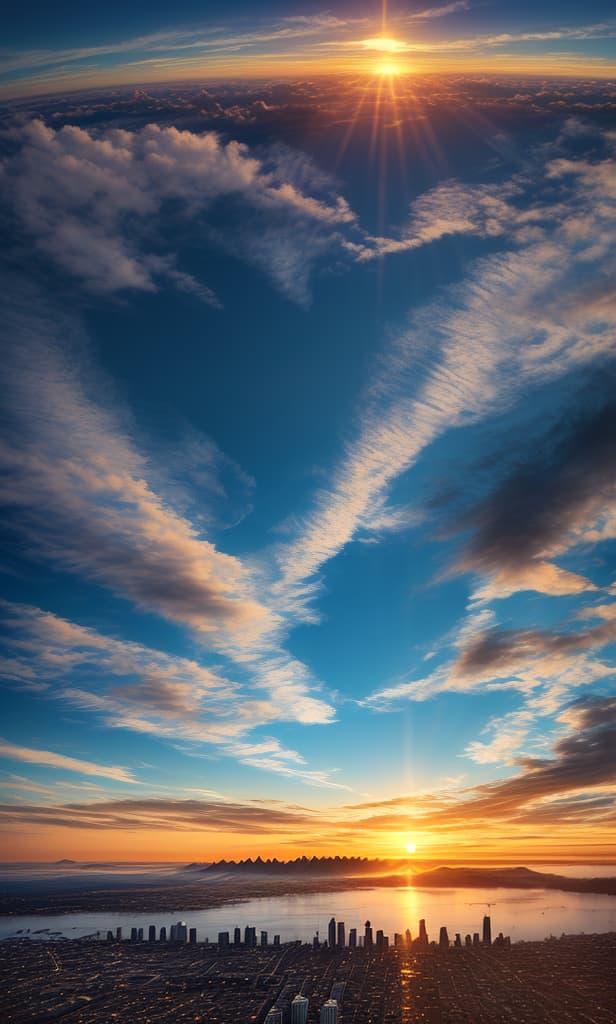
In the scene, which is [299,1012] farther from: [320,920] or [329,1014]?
[320,920]

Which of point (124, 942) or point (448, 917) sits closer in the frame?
point (124, 942)

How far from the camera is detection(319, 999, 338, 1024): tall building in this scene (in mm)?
55416

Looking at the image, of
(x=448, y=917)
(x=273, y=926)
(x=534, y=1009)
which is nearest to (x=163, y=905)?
(x=273, y=926)

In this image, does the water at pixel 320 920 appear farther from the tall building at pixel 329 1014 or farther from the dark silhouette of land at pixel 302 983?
the tall building at pixel 329 1014

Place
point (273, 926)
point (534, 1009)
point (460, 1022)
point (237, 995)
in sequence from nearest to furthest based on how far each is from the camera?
point (460, 1022) < point (534, 1009) < point (237, 995) < point (273, 926)

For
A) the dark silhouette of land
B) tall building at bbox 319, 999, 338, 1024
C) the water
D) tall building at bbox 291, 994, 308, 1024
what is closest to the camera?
tall building at bbox 319, 999, 338, 1024

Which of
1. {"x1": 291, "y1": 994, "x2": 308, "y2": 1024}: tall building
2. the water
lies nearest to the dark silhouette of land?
{"x1": 291, "y1": 994, "x2": 308, "y2": 1024}: tall building

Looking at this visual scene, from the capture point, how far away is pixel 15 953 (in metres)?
98.9

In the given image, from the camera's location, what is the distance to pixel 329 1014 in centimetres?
5647

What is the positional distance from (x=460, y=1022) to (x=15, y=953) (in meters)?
72.2

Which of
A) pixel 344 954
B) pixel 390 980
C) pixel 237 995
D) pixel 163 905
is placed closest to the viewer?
pixel 237 995

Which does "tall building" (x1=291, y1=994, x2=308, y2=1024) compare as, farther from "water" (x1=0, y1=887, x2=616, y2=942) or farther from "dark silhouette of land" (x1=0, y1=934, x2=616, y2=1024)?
"water" (x1=0, y1=887, x2=616, y2=942)

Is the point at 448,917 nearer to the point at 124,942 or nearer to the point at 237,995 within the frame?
the point at 124,942

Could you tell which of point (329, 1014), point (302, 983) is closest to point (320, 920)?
point (302, 983)
